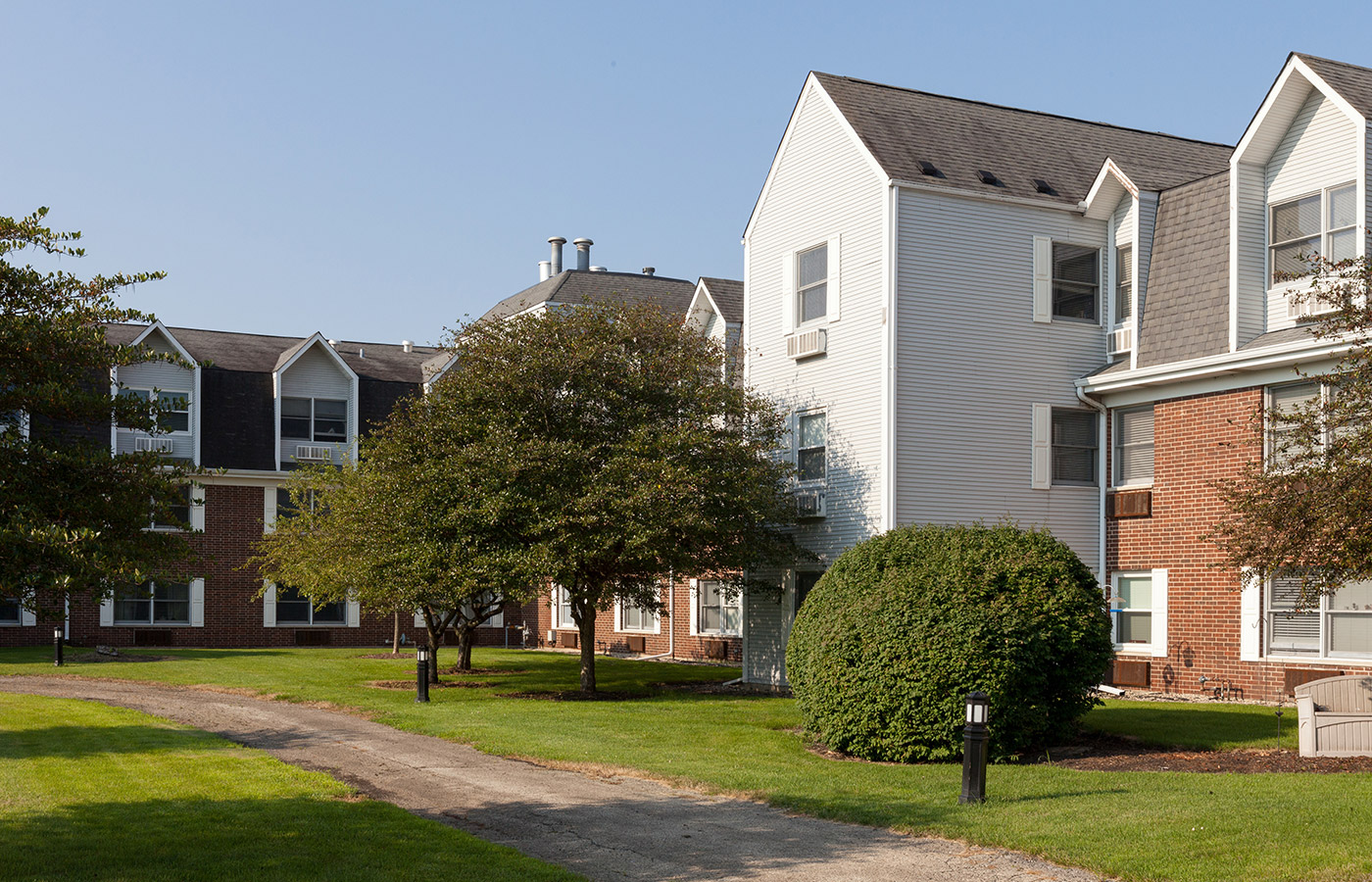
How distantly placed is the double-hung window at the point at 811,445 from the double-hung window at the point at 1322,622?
24.5ft

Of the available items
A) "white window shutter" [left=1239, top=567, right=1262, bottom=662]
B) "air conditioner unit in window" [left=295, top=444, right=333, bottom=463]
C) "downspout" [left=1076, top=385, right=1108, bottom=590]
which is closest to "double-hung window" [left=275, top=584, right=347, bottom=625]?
"air conditioner unit in window" [left=295, top=444, right=333, bottom=463]

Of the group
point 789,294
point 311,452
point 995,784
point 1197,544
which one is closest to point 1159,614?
point 1197,544

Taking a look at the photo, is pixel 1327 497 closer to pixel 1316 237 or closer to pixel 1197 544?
pixel 1197 544

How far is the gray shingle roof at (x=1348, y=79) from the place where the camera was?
18922 millimetres

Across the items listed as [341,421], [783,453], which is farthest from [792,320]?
[341,421]

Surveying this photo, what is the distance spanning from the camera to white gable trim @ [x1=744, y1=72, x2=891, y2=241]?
72.1ft

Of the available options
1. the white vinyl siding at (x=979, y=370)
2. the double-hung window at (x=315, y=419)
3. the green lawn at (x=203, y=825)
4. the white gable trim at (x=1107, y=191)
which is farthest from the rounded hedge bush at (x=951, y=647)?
the double-hung window at (x=315, y=419)

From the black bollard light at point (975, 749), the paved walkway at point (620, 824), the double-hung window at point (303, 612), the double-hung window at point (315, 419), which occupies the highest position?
the double-hung window at point (315, 419)

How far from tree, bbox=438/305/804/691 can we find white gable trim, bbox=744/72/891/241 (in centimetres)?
402

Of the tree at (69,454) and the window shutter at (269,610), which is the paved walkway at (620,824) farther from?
the window shutter at (269,610)

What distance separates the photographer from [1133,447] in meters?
22.2

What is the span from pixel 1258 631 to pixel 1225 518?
77.1 inches

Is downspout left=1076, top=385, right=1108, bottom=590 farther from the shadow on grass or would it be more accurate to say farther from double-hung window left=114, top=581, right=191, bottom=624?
double-hung window left=114, top=581, right=191, bottom=624

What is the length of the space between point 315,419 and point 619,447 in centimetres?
2121
